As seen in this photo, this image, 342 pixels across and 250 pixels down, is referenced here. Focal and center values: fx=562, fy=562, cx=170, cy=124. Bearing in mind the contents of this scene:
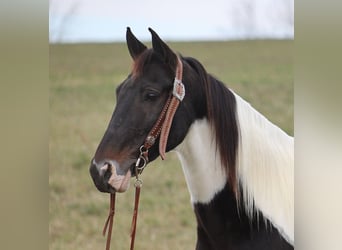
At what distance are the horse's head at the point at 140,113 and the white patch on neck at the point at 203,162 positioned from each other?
0.03 meters

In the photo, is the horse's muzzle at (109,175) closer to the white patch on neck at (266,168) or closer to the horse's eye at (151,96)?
the horse's eye at (151,96)

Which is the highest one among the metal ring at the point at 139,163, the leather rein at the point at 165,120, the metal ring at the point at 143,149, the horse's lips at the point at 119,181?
the leather rein at the point at 165,120

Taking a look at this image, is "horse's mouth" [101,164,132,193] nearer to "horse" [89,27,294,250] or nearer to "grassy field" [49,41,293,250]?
"horse" [89,27,294,250]

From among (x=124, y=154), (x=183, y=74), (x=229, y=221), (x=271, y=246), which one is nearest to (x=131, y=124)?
(x=124, y=154)

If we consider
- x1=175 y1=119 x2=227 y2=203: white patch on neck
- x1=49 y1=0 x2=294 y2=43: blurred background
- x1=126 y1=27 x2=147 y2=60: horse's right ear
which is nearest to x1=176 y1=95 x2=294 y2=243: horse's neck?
x1=175 y1=119 x2=227 y2=203: white patch on neck

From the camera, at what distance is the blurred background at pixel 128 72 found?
1634mm

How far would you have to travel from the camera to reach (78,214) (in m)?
1.89

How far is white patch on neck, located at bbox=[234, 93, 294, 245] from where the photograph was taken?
1.38 meters

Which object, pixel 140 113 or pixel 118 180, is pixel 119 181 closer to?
pixel 118 180

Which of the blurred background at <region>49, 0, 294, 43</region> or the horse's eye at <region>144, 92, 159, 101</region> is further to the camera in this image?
the blurred background at <region>49, 0, 294, 43</region>

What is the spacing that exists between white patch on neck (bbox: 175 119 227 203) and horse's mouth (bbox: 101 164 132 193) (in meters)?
0.15

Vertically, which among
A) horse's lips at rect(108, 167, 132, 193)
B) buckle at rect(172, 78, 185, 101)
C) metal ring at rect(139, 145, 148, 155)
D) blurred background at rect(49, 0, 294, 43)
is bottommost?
horse's lips at rect(108, 167, 132, 193)

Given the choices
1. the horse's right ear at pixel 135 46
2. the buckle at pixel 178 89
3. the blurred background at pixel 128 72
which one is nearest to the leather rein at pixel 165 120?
the buckle at pixel 178 89
